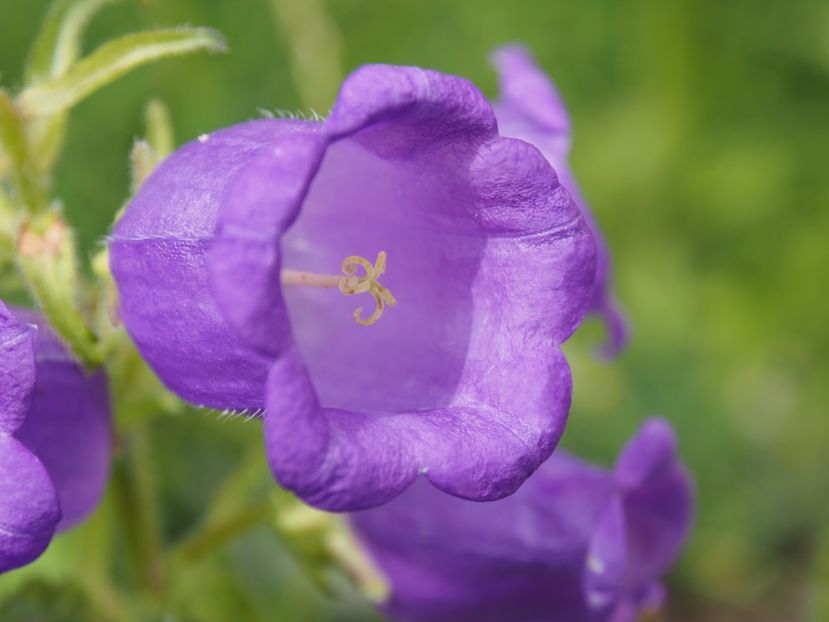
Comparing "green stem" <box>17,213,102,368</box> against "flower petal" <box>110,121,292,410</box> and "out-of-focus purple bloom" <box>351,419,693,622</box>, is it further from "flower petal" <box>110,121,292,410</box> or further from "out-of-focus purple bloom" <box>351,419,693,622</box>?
"out-of-focus purple bloom" <box>351,419,693,622</box>

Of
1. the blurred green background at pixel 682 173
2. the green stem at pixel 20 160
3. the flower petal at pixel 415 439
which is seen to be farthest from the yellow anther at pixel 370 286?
the blurred green background at pixel 682 173

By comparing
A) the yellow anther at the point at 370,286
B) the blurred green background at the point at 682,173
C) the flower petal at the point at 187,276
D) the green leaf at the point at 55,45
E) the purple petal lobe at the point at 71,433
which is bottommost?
the blurred green background at the point at 682,173

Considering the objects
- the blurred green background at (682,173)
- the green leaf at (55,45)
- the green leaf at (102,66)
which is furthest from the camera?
the blurred green background at (682,173)

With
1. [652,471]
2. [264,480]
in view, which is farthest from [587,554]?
[264,480]

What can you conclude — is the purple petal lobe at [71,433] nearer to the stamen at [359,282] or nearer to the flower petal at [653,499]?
the stamen at [359,282]

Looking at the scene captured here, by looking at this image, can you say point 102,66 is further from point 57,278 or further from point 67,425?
point 67,425

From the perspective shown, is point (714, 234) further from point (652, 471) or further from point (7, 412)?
point (7, 412)

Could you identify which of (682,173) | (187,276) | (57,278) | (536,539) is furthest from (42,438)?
(682,173)

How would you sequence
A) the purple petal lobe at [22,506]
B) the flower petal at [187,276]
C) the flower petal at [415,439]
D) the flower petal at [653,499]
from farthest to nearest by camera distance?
the flower petal at [653,499]
the flower petal at [187,276]
the purple petal lobe at [22,506]
the flower petal at [415,439]
